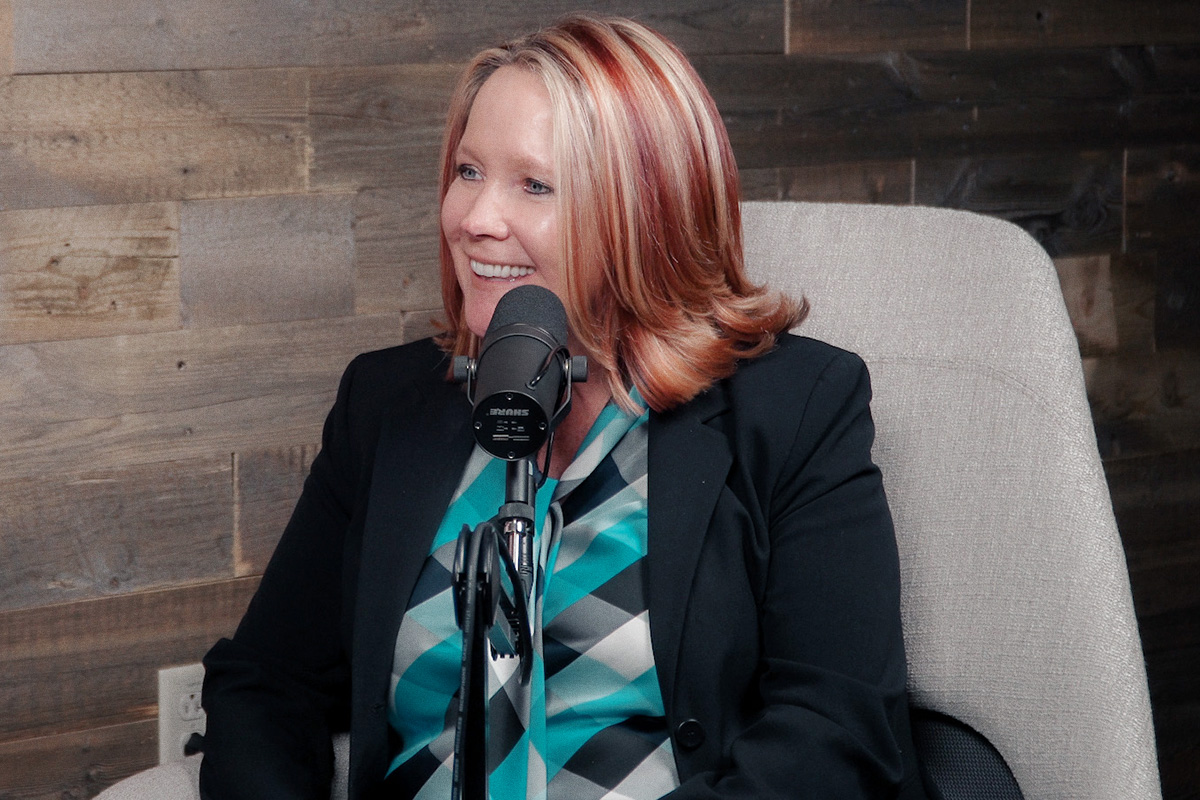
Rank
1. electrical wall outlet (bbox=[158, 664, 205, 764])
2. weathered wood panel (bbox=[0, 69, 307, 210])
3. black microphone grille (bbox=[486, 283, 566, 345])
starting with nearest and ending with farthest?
black microphone grille (bbox=[486, 283, 566, 345])
weathered wood panel (bbox=[0, 69, 307, 210])
electrical wall outlet (bbox=[158, 664, 205, 764])

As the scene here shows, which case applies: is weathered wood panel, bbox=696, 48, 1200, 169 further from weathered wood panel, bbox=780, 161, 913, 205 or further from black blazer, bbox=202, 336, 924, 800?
black blazer, bbox=202, 336, 924, 800

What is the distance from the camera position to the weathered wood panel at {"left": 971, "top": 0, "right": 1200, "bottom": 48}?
2.22m

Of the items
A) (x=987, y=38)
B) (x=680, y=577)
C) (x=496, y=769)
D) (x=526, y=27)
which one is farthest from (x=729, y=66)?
(x=496, y=769)

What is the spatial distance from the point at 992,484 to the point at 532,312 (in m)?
0.65

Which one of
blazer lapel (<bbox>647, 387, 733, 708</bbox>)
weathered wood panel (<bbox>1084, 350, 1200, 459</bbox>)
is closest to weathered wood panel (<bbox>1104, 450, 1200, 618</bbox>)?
weathered wood panel (<bbox>1084, 350, 1200, 459</bbox>)

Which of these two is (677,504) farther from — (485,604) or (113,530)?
(113,530)

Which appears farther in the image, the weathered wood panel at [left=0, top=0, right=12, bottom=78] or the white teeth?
the weathered wood panel at [left=0, top=0, right=12, bottom=78]

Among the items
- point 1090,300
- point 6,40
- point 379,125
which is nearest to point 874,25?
point 1090,300

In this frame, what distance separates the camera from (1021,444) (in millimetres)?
1348

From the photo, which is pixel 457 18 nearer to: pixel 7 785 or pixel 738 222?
pixel 738 222

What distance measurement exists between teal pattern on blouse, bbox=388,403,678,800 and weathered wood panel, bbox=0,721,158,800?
618 millimetres

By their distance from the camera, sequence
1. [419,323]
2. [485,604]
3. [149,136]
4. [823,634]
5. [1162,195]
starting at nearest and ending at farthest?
[485,604] < [823,634] < [149,136] < [419,323] < [1162,195]

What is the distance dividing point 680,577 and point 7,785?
3.38 feet

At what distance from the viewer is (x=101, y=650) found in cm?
175
